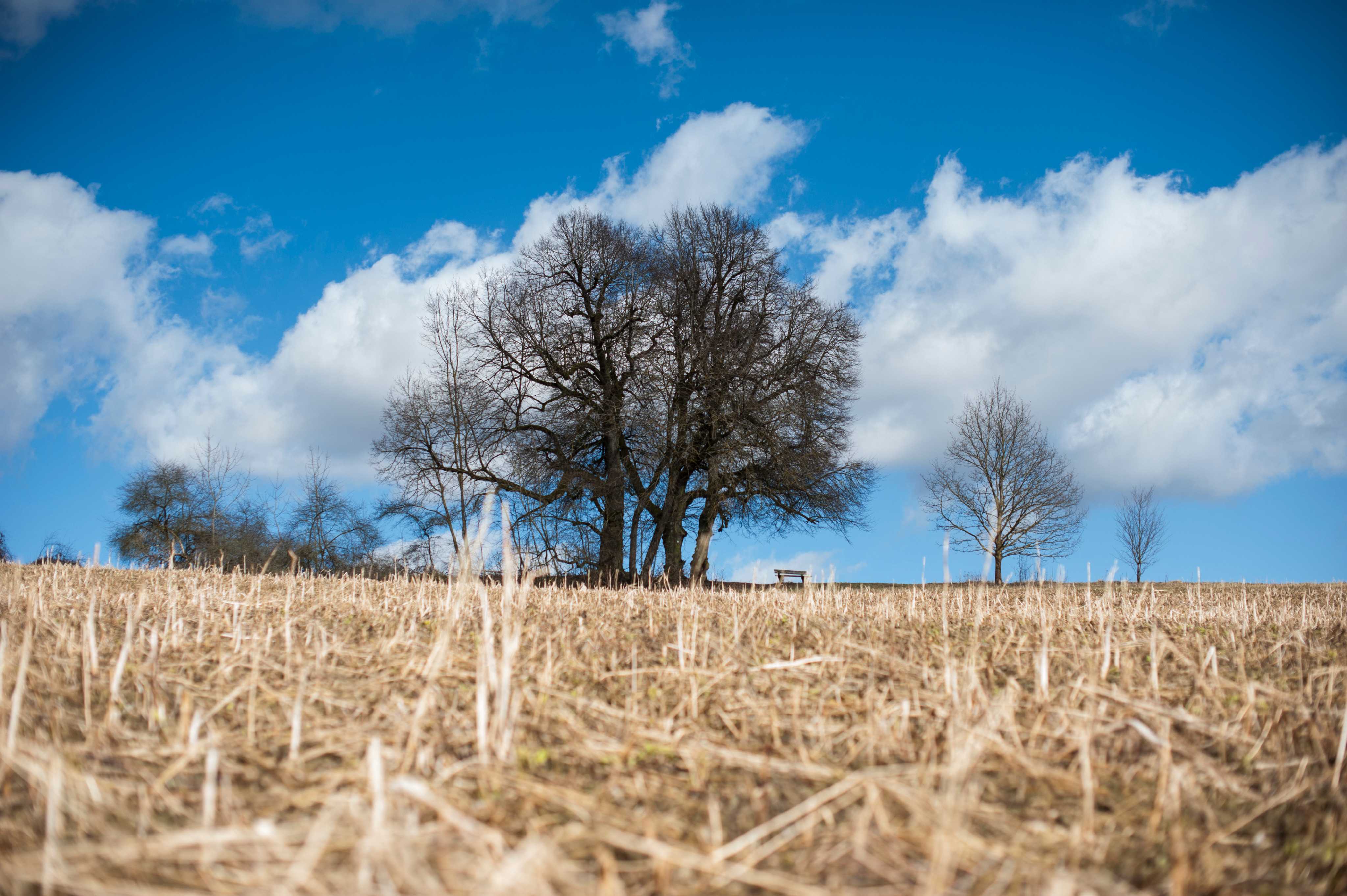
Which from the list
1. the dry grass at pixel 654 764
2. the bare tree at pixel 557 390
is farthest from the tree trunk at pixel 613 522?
the dry grass at pixel 654 764

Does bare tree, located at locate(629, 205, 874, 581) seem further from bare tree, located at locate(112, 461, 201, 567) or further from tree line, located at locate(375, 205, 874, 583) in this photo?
bare tree, located at locate(112, 461, 201, 567)

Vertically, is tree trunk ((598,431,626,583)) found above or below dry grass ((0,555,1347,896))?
above

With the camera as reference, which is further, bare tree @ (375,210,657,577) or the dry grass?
bare tree @ (375,210,657,577)

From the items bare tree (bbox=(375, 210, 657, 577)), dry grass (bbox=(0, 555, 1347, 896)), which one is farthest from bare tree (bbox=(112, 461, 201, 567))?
dry grass (bbox=(0, 555, 1347, 896))

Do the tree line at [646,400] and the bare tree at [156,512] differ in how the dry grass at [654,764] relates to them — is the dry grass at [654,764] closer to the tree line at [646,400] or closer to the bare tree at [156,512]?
the tree line at [646,400]

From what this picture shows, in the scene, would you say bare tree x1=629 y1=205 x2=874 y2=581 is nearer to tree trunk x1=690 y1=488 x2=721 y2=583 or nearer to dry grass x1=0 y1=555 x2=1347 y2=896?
tree trunk x1=690 y1=488 x2=721 y2=583

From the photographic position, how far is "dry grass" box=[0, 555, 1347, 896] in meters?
1.73

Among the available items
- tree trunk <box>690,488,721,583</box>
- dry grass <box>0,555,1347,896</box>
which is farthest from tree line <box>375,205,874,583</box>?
dry grass <box>0,555,1347,896</box>

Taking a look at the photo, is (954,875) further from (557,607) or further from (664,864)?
(557,607)

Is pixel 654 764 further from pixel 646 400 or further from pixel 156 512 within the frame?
pixel 156 512

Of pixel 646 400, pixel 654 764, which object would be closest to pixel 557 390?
pixel 646 400

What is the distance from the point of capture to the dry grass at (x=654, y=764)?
5.68 feet

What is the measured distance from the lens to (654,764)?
8.09 ft

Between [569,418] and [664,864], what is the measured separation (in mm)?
19880
